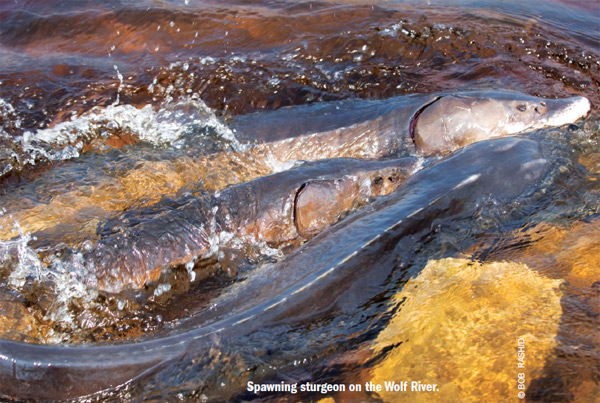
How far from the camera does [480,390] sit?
2553mm

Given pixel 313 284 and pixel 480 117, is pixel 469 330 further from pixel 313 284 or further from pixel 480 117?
pixel 480 117

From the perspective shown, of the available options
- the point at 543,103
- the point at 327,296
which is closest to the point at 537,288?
the point at 327,296

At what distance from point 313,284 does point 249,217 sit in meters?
1.27

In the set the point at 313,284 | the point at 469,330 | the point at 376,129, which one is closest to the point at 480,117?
the point at 376,129

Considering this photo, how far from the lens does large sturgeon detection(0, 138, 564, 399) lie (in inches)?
91.7

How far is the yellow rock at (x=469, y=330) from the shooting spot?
2598 millimetres

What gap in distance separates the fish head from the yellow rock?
187 cm

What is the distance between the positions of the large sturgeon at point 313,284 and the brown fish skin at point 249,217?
448 mm

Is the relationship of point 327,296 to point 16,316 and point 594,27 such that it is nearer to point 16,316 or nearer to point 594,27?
point 16,316

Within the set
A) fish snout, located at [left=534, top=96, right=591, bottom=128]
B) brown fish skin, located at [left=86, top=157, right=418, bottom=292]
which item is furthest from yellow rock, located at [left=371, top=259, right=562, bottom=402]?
fish snout, located at [left=534, top=96, right=591, bottom=128]

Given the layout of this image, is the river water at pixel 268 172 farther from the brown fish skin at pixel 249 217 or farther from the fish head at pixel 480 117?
the fish head at pixel 480 117

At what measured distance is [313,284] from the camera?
9.21ft

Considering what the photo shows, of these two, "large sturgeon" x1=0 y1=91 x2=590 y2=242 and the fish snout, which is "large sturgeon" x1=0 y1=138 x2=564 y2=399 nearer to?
"large sturgeon" x1=0 y1=91 x2=590 y2=242

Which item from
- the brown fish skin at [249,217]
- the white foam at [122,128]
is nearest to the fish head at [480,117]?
the brown fish skin at [249,217]
